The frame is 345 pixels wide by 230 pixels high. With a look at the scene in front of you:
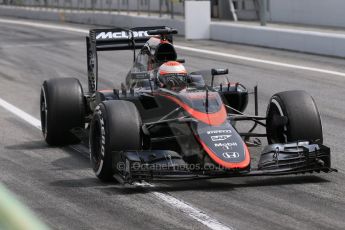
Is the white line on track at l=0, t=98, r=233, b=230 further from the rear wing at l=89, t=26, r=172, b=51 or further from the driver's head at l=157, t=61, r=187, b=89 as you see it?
the rear wing at l=89, t=26, r=172, b=51

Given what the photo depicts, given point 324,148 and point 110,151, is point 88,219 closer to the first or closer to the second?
point 110,151

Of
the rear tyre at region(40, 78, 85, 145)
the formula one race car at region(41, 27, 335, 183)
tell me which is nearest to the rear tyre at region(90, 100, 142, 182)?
the formula one race car at region(41, 27, 335, 183)

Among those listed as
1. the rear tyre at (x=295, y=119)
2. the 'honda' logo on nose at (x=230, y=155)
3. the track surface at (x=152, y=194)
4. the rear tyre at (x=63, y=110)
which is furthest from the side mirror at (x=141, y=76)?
the 'honda' logo on nose at (x=230, y=155)

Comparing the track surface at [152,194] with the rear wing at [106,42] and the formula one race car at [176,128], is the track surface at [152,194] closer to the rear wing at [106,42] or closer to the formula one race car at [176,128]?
the formula one race car at [176,128]

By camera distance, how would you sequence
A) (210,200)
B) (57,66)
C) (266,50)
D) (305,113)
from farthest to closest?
(266,50)
(57,66)
(305,113)
(210,200)

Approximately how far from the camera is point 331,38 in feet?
75.5

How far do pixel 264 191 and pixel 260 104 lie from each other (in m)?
7.19

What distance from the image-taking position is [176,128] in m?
8.79

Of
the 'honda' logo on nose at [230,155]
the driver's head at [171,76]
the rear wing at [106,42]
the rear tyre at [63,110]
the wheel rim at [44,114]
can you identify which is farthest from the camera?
the rear wing at [106,42]

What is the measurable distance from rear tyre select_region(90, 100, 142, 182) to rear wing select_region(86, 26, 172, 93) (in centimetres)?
308

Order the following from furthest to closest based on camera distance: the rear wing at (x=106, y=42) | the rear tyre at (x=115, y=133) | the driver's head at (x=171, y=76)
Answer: the rear wing at (x=106, y=42) < the driver's head at (x=171, y=76) < the rear tyre at (x=115, y=133)

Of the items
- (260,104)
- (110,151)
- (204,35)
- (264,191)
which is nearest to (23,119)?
(260,104)

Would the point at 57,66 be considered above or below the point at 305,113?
below

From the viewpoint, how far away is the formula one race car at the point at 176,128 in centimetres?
812
